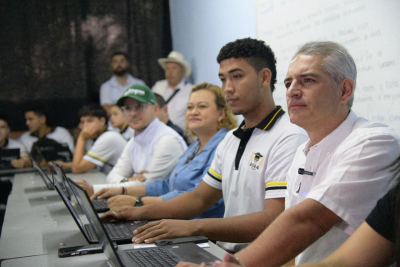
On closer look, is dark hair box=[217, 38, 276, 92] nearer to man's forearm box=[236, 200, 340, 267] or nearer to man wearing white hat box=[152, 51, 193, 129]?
man's forearm box=[236, 200, 340, 267]

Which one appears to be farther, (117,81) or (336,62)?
(117,81)

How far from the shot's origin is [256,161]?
1713 millimetres

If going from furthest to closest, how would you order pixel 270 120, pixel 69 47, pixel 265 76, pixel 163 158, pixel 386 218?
pixel 69 47, pixel 163 158, pixel 265 76, pixel 270 120, pixel 386 218

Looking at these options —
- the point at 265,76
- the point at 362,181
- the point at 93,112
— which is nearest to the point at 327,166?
the point at 362,181

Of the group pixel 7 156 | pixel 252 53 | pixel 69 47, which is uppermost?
pixel 69 47

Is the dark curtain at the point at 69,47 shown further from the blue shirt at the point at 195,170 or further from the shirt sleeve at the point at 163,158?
the blue shirt at the point at 195,170

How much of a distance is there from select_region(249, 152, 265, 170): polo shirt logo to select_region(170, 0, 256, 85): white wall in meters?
1.41

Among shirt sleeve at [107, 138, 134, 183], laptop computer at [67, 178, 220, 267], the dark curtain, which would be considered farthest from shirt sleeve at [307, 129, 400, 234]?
the dark curtain

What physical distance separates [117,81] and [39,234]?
13.2 ft

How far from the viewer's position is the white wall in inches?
125

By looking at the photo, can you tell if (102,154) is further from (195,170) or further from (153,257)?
(153,257)

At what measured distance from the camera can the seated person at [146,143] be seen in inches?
108

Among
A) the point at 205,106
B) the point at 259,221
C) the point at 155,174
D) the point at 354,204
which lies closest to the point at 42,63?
the point at 155,174

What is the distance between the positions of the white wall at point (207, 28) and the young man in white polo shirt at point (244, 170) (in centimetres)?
113
